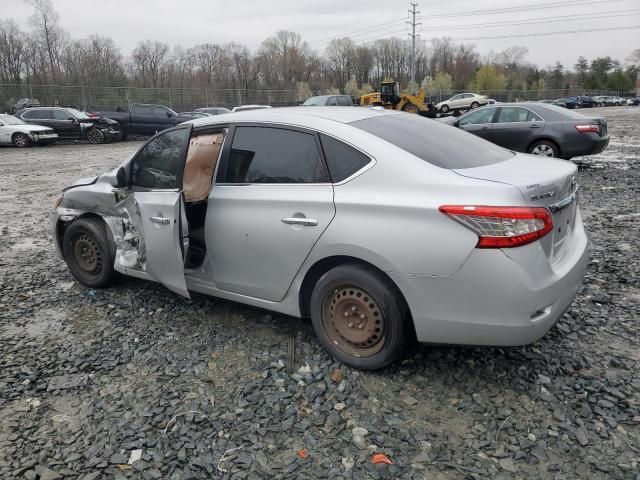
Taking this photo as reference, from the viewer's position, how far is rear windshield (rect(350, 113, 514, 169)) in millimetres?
3117

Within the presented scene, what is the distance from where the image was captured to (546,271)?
2695 millimetres

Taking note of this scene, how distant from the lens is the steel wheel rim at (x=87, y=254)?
4652 mm

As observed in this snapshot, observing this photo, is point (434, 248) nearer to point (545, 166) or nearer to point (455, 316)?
point (455, 316)

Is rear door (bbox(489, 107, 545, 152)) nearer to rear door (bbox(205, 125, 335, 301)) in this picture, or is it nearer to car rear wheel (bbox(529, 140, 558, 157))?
A: car rear wheel (bbox(529, 140, 558, 157))

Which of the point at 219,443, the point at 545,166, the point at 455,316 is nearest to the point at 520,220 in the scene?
the point at 455,316

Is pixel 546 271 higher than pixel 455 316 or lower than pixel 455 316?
higher

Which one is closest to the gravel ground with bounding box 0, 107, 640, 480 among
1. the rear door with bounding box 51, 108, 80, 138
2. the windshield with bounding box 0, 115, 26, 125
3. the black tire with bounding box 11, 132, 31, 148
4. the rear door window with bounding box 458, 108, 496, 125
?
the rear door window with bounding box 458, 108, 496, 125

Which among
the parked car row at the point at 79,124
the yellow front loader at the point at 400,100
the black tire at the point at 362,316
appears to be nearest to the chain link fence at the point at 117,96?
the parked car row at the point at 79,124

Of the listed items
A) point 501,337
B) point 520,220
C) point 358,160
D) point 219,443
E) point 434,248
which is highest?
point 358,160

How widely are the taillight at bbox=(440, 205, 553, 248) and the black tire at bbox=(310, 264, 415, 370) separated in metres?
0.62

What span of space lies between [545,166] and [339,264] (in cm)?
152

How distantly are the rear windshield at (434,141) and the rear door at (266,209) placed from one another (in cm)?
49

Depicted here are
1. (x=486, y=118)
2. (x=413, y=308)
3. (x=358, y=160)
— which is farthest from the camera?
(x=486, y=118)

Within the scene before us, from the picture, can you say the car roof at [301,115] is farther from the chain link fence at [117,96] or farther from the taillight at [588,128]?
the chain link fence at [117,96]
